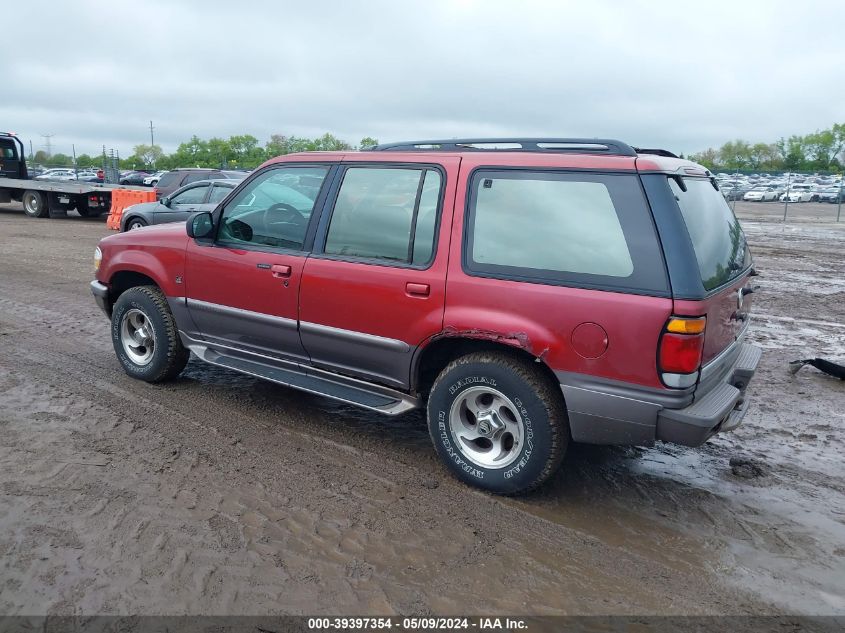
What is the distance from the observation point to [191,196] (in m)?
14.0

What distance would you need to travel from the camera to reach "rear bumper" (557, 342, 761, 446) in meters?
3.38

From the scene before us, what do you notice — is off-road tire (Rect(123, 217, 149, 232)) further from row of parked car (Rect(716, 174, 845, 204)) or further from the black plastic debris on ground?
row of parked car (Rect(716, 174, 845, 204))

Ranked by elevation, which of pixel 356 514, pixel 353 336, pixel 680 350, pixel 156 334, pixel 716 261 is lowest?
pixel 356 514

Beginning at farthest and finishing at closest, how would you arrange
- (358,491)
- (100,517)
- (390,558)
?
(358,491) → (100,517) → (390,558)

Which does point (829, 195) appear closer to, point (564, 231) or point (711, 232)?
point (711, 232)

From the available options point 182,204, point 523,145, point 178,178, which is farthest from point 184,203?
point 523,145

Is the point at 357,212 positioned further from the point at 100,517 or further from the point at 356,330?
the point at 100,517

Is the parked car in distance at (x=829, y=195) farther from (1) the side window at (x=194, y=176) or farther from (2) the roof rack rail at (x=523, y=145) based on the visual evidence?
(2) the roof rack rail at (x=523, y=145)

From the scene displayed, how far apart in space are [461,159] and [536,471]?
1.86m

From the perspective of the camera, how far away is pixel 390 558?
130 inches

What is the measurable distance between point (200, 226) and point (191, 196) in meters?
9.72

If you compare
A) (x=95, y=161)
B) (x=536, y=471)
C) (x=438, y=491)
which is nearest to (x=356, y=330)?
(x=438, y=491)

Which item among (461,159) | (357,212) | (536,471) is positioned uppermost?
(461,159)

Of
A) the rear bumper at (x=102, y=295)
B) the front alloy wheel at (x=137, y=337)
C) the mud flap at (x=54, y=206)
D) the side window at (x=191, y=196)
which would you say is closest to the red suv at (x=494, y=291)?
the front alloy wheel at (x=137, y=337)
